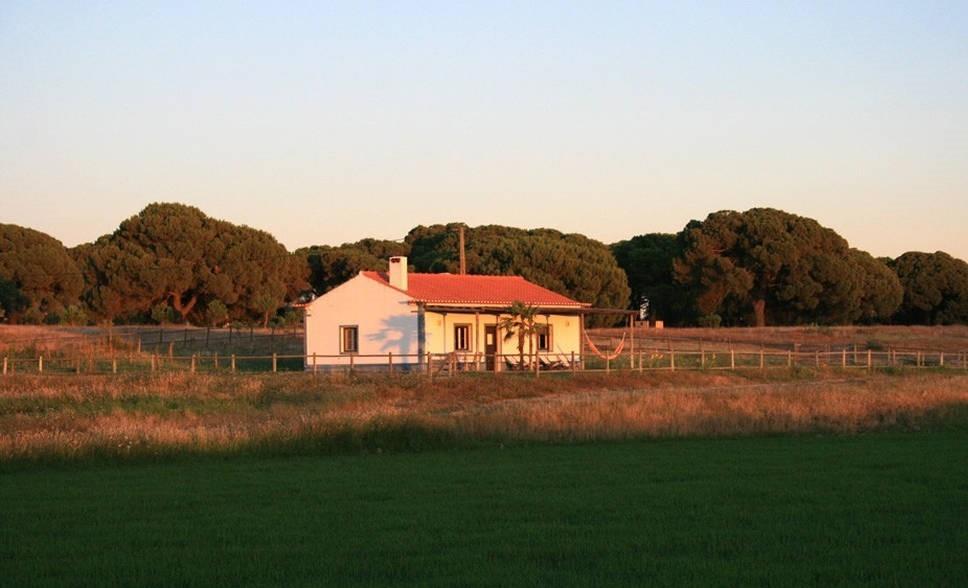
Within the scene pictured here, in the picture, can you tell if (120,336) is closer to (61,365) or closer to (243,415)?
(61,365)

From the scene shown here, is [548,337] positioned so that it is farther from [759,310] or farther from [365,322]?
[759,310]

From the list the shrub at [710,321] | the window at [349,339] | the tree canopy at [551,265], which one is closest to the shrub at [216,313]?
the tree canopy at [551,265]

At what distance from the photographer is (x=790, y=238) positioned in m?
78.7

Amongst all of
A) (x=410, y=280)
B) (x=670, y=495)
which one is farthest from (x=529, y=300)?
(x=670, y=495)

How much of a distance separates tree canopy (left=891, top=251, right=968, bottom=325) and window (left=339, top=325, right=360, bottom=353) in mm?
59391

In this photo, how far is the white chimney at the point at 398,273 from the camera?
4669 centimetres

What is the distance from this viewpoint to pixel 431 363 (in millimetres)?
42438

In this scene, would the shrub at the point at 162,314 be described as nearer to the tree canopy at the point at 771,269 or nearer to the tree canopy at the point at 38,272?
the tree canopy at the point at 38,272

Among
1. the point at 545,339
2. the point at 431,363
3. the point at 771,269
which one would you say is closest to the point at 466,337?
the point at 545,339

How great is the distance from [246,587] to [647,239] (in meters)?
86.8

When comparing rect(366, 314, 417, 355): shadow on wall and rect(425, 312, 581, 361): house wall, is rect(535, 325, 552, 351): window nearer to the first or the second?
rect(425, 312, 581, 361): house wall

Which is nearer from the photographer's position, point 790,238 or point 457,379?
point 457,379

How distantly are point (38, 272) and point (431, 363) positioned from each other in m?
43.1

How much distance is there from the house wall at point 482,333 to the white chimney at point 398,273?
166cm
